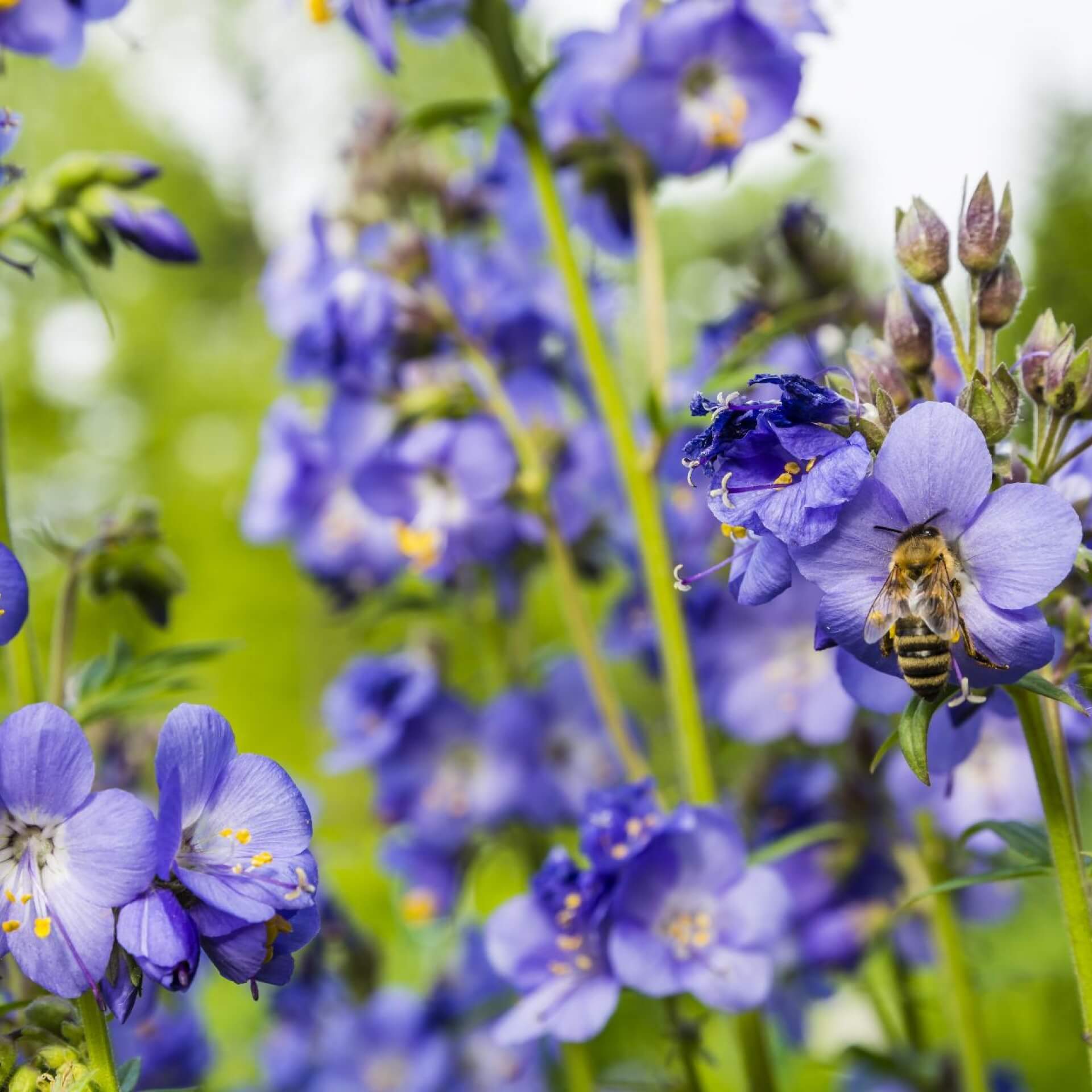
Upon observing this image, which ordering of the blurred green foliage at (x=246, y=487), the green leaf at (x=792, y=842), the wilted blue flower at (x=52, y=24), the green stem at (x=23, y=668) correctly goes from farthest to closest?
1. the blurred green foliage at (x=246, y=487)
2. the green leaf at (x=792, y=842)
3. the wilted blue flower at (x=52, y=24)
4. the green stem at (x=23, y=668)

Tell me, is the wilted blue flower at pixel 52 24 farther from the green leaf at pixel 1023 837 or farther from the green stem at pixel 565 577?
the green leaf at pixel 1023 837

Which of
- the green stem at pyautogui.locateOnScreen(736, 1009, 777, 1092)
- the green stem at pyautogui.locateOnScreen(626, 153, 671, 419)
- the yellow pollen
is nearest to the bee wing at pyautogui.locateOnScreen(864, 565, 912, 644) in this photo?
the green stem at pyautogui.locateOnScreen(736, 1009, 777, 1092)

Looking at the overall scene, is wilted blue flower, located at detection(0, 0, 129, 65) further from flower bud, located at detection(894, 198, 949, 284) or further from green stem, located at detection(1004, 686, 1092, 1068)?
green stem, located at detection(1004, 686, 1092, 1068)

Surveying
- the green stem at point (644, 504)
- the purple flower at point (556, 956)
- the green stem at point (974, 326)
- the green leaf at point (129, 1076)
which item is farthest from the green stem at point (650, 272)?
the green leaf at point (129, 1076)

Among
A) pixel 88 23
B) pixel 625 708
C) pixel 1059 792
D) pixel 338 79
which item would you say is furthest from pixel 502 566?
pixel 338 79

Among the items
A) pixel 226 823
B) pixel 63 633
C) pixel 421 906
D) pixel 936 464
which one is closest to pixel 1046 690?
pixel 936 464

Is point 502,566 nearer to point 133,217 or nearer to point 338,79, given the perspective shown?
point 133,217
